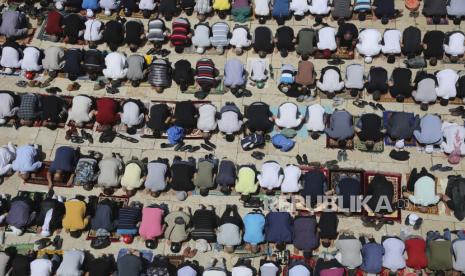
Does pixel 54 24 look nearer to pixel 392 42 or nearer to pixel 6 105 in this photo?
pixel 6 105

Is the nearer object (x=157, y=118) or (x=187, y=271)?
(x=187, y=271)

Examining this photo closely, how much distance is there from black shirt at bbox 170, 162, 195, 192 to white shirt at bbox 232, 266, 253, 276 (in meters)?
3.88

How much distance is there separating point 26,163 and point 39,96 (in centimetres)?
328

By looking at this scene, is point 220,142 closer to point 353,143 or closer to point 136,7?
point 353,143

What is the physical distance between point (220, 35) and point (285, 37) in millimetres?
2947

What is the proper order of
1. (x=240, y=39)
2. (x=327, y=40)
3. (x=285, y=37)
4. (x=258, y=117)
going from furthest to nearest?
(x=240, y=39) → (x=285, y=37) → (x=327, y=40) → (x=258, y=117)

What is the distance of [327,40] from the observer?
2438 centimetres

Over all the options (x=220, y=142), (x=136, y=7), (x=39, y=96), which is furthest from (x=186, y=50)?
(x=39, y=96)

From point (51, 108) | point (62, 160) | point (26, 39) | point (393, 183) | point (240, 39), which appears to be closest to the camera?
point (393, 183)

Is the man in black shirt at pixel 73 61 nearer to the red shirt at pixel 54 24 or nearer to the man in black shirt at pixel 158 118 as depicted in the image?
the red shirt at pixel 54 24

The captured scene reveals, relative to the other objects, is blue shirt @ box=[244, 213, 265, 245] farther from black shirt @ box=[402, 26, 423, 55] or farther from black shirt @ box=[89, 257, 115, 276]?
black shirt @ box=[402, 26, 423, 55]

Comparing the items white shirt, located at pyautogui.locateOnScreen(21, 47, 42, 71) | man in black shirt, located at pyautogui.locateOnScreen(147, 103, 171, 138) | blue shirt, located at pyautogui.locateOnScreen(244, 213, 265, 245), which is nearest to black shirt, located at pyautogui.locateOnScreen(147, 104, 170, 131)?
man in black shirt, located at pyautogui.locateOnScreen(147, 103, 171, 138)

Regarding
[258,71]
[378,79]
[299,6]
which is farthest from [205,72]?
[378,79]

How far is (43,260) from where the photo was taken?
2120 cm
